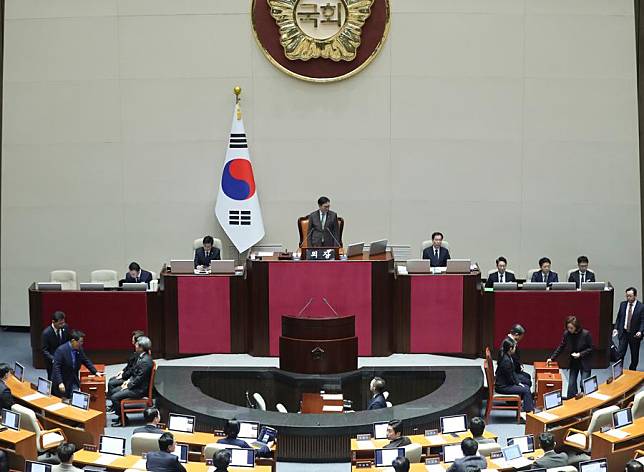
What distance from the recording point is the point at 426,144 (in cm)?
1617

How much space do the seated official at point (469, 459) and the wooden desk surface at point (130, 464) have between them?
1752 mm

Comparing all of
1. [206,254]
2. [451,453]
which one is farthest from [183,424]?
[206,254]

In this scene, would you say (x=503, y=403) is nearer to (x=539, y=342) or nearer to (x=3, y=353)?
(x=539, y=342)

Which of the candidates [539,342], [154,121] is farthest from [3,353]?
[539,342]

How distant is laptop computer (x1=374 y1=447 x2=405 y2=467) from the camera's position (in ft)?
31.5

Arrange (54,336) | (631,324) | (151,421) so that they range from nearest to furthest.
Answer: (151,421)
(54,336)
(631,324)

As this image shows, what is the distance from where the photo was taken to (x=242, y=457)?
9.56m

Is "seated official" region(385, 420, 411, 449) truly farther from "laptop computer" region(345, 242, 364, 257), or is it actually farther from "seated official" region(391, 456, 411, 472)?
"laptop computer" region(345, 242, 364, 257)

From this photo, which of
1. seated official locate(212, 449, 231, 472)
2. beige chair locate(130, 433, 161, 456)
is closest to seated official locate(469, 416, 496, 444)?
seated official locate(212, 449, 231, 472)

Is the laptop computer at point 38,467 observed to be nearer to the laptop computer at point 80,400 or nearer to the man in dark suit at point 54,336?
the laptop computer at point 80,400

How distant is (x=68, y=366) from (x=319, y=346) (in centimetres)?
311

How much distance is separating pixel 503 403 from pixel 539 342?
180 cm

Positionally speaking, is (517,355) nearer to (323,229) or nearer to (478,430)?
(478,430)

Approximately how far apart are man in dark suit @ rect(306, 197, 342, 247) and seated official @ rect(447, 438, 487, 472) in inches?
209
